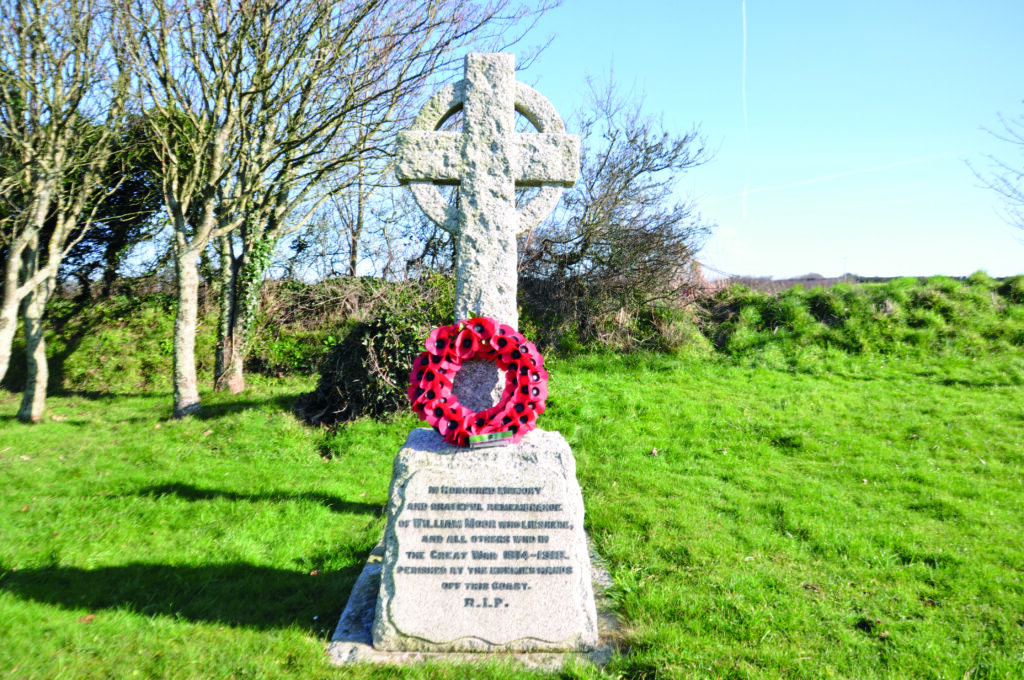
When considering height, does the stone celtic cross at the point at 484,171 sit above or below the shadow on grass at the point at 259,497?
above

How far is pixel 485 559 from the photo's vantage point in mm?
3492

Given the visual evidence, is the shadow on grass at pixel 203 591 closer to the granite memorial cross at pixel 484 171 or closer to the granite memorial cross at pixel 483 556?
the granite memorial cross at pixel 483 556

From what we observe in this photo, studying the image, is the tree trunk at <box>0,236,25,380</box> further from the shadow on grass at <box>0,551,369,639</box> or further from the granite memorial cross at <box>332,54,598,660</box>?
the granite memorial cross at <box>332,54,598,660</box>

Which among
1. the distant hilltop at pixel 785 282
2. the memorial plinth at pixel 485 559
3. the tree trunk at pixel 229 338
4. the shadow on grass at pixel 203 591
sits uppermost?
the distant hilltop at pixel 785 282

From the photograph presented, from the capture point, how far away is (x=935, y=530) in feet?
18.3

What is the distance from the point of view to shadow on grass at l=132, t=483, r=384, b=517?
5.83 metres

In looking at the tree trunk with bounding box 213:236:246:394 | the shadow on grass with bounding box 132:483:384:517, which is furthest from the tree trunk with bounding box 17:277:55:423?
the shadow on grass with bounding box 132:483:384:517

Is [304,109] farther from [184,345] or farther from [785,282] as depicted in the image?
[785,282]

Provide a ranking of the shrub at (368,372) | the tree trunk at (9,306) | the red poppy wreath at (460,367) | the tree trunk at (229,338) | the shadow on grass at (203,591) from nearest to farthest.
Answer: the red poppy wreath at (460,367), the shadow on grass at (203,591), the tree trunk at (9,306), the shrub at (368,372), the tree trunk at (229,338)

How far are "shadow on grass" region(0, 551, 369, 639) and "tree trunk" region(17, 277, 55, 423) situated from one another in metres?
6.15

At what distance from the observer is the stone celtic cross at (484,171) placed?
3988 millimetres

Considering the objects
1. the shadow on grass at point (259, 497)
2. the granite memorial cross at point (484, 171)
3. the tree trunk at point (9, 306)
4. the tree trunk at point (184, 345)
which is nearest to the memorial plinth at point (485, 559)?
the granite memorial cross at point (484, 171)

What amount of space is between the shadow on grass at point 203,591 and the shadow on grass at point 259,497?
51.8 inches

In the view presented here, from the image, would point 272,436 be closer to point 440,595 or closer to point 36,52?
point 440,595
